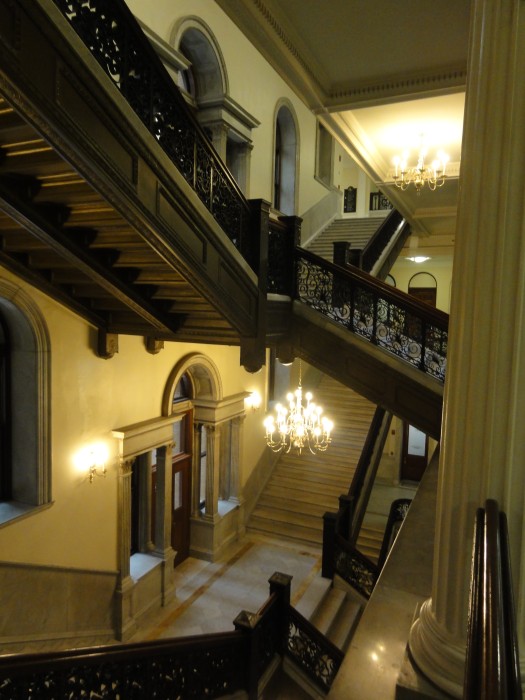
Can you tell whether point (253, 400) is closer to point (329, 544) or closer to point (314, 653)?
point (329, 544)

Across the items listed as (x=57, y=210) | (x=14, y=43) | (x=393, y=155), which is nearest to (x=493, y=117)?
(x=14, y=43)

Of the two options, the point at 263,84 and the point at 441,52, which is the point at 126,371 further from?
the point at 263,84

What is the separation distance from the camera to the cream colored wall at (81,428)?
5.28 meters

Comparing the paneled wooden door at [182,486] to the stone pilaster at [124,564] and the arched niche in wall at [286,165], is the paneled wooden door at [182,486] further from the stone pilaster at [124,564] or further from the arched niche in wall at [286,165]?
the arched niche in wall at [286,165]

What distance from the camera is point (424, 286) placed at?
50.1ft

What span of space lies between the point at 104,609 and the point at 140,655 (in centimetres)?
313

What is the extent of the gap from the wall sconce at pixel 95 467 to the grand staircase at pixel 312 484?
15.2 ft

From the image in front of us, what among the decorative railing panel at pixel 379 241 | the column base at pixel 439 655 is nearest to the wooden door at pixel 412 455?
the decorative railing panel at pixel 379 241

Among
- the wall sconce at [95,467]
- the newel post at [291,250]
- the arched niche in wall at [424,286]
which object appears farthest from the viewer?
the arched niche in wall at [424,286]

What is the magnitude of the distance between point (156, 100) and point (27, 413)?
3.52 metres

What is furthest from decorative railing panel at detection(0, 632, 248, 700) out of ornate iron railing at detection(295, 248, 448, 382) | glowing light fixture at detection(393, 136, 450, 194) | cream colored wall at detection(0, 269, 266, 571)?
glowing light fixture at detection(393, 136, 450, 194)

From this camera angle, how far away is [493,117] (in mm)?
1625

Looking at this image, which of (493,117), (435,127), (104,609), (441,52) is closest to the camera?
(493,117)

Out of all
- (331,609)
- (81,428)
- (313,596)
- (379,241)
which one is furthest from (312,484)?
(81,428)
